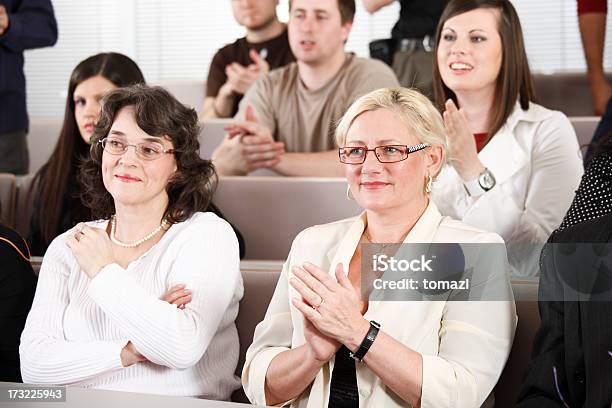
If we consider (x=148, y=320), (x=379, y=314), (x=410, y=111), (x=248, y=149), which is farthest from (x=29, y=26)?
(x=379, y=314)

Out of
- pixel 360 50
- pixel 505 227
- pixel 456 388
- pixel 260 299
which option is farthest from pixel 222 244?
pixel 360 50

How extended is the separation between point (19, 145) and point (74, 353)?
177 centimetres

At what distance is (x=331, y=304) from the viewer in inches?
58.3

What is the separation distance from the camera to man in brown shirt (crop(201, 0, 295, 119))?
3.72 metres

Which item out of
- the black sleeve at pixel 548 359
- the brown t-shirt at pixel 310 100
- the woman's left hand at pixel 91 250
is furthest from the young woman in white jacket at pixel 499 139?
the woman's left hand at pixel 91 250

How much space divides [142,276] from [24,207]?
98cm

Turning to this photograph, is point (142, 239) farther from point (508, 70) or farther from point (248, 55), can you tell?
point (248, 55)

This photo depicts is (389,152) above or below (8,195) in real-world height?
above

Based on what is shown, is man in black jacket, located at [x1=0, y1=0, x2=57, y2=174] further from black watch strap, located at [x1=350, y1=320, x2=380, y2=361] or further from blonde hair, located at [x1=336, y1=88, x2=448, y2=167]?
black watch strap, located at [x1=350, y1=320, x2=380, y2=361]

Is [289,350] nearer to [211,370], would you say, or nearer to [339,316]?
[339,316]

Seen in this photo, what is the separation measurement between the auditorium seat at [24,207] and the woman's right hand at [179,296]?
3.30 feet

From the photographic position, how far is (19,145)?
132 inches

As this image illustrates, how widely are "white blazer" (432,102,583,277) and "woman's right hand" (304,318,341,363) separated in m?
0.77

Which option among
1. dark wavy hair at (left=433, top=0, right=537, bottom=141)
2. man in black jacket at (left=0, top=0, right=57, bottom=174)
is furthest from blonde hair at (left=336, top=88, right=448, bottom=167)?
man in black jacket at (left=0, top=0, right=57, bottom=174)
